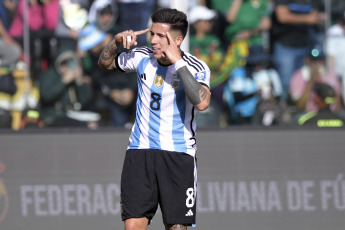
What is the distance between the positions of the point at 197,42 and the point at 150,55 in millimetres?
4636

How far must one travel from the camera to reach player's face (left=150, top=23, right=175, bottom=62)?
457 cm

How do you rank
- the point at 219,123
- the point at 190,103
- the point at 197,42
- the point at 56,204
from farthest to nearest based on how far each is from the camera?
the point at 197,42 → the point at 219,123 → the point at 56,204 → the point at 190,103

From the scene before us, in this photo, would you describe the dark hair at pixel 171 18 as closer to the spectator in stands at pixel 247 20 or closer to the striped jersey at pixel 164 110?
the striped jersey at pixel 164 110

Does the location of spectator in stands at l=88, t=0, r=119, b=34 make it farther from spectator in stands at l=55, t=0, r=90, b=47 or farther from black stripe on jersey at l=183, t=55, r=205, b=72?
black stripe on jersey at l=183, t=55, r=205, b=72

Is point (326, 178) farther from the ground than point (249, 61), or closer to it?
closer to it

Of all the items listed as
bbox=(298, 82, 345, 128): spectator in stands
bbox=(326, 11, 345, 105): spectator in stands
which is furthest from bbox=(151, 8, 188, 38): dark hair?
bbox=(326, 11, 345, 105): spectator in stands

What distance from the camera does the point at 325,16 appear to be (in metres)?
9.57

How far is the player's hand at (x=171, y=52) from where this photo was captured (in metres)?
4.46

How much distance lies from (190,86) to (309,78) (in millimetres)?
5316

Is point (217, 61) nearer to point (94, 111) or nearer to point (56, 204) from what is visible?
point (94, 111)

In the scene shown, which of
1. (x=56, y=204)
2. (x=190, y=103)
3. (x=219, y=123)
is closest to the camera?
(x=190, y=103)

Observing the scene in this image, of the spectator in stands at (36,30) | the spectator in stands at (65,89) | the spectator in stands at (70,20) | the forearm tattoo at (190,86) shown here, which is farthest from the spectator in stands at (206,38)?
the forearm tattoo at (190,86)

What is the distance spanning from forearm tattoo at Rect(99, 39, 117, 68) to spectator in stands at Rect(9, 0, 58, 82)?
179 inches

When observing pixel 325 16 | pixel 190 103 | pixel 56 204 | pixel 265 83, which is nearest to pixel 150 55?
pixel 190 103
